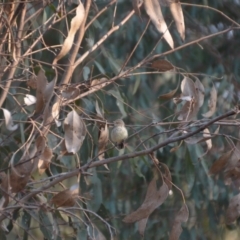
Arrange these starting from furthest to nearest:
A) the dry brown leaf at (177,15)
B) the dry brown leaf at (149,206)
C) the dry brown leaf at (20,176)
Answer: the dry brown leaf at (177,15), the dry brown leaf at (149,206), the dry brown leaf at (20,176)

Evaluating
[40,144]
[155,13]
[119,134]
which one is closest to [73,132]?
[40,144]

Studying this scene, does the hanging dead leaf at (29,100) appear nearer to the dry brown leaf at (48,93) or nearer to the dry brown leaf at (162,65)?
the dry brown leaf at (48,93)

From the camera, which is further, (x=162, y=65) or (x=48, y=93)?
(x=162, y=65)

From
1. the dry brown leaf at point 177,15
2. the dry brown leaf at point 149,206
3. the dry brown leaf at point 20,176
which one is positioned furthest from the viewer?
the dry brown leaf at point 177,15

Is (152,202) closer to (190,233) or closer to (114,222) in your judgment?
(114,222)

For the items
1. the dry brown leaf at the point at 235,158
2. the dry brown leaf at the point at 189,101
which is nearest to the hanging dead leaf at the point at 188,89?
the dry brown leaf at the point at 189,101

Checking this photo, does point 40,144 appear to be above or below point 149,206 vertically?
above

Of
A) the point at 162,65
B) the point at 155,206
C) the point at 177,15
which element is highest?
the point at 177,15

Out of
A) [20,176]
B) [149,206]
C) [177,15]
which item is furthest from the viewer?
[177,15]

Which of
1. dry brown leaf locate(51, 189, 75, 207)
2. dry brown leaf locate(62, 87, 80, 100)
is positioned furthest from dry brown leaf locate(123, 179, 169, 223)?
dry brown leaf locate(62, 87, 80, 100)

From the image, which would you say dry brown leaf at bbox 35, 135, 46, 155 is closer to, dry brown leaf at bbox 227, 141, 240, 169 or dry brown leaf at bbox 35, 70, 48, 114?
dry brown leaf at bbox 35, 70, 48, 114

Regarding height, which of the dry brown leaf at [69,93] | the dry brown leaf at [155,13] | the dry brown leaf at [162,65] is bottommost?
the dry brown leaf at [162,65]

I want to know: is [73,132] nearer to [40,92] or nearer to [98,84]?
[40,92]

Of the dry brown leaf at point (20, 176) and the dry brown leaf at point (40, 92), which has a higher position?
the dry brown leaf at point (40, 92)
